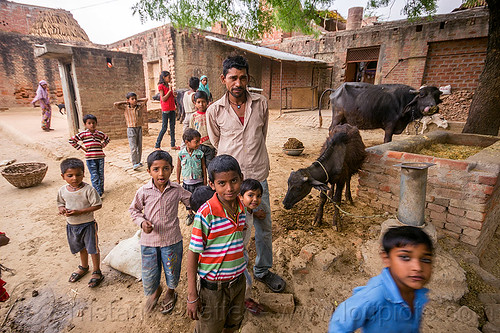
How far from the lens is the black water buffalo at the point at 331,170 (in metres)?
3.16

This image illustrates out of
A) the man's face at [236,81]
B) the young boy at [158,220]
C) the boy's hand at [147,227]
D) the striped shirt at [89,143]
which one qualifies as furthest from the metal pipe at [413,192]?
the striped shirt at [89,143]

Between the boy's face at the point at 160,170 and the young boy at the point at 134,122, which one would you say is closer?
the boy's face at the point at 160,170

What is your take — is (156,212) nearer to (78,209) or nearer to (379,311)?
(78,209)

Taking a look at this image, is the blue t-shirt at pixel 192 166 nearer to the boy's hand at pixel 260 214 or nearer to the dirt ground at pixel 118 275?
the dirt ground at pixel 118 275

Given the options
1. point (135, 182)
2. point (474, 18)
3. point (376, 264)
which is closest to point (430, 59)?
point (474, 18)

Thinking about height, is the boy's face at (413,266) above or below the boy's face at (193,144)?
below

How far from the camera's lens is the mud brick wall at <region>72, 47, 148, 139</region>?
305 inches

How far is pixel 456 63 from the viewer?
1045 cm

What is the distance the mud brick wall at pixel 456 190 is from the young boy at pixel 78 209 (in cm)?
384

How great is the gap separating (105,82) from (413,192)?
363 inches

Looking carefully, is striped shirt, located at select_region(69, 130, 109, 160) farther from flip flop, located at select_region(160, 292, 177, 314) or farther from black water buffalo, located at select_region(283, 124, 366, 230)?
black water buffalo, located at select_region(283, 124, 366, 230)

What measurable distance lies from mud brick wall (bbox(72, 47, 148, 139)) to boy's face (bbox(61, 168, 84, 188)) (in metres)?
6.64

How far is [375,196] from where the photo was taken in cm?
391

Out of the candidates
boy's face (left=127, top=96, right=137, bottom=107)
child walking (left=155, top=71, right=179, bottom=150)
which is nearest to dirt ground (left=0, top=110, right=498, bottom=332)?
boy's face (left=127, top=96, right=137, bottom=107)
